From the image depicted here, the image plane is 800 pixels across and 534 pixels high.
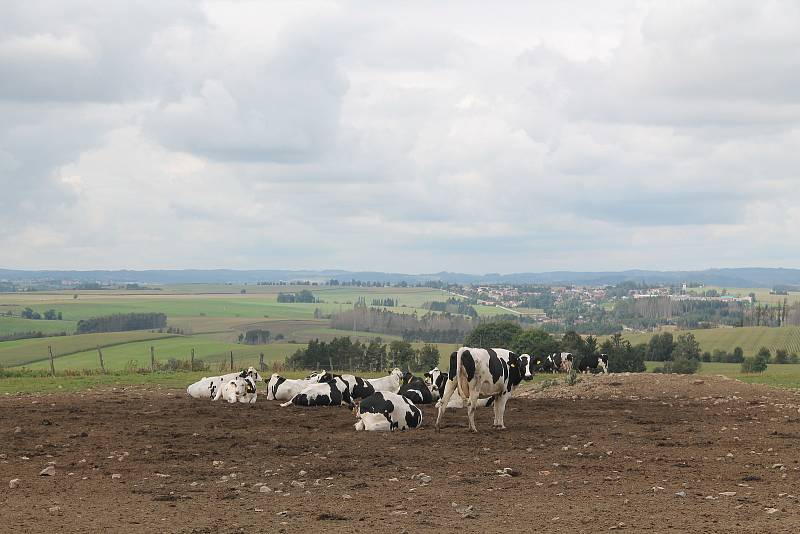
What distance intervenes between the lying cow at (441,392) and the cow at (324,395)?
109 inches

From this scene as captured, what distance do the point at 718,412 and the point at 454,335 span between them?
115 meters

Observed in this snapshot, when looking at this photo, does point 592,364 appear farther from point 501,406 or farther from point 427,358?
point 501,406

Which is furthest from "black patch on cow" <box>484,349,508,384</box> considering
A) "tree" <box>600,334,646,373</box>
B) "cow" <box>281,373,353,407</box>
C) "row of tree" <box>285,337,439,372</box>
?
"tree" <box>600,334,646,373</box>

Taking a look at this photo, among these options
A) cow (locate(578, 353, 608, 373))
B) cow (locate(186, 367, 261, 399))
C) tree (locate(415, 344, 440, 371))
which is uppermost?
cow (locate(186, 367, 261, 399))

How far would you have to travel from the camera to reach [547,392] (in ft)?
101

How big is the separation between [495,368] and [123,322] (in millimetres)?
145398

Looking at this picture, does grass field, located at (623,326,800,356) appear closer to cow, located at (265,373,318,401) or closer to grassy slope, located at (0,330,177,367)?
grassy slope, located at (0,330,177,367)

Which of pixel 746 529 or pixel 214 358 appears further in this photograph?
pixel 214 358

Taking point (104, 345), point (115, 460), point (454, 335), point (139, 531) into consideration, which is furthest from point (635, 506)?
point (454, 335)

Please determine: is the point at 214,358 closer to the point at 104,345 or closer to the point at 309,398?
the point at 104,345

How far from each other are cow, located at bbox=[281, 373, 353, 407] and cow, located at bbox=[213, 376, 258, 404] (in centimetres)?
140

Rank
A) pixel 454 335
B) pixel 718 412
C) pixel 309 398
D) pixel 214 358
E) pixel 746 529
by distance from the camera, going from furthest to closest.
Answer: pixel 454 335
pixel 214 358
pixel 309 398
pixel 718 412
pixel 746 529

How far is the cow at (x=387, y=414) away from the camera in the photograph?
20.6 metres

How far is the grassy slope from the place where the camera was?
290 feet
